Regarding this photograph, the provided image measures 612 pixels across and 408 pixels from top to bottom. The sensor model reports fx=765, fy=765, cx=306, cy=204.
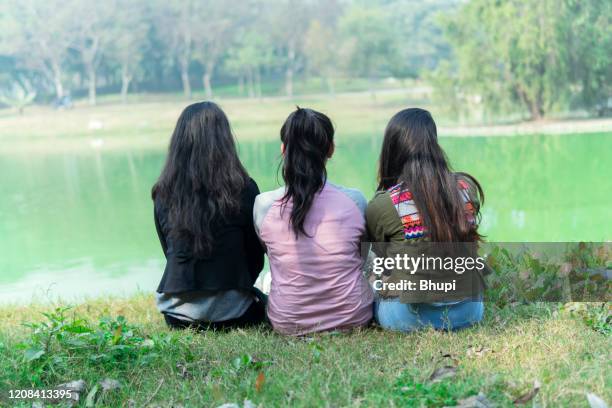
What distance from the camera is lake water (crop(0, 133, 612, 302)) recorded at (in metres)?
5.53

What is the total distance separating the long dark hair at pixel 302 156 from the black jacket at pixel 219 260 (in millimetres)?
203

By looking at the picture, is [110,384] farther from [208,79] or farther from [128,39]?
[208,79]

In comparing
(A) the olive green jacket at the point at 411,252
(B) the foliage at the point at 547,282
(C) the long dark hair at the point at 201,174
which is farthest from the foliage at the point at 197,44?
(A) the olive green jacket at the point at 411,252

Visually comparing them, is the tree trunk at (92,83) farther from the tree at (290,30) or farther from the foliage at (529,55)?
the foliage at (529,55)

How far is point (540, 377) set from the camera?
1.71 metres

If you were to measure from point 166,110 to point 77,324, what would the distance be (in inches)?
794

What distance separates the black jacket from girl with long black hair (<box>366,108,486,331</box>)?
39 cm

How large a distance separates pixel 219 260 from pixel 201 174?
0.86 ft

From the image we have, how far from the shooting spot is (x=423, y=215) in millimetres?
2059

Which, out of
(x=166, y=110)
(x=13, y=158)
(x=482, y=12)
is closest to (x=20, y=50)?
(x=166, y=110)

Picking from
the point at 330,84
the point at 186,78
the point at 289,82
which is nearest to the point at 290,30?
the point at 289,82

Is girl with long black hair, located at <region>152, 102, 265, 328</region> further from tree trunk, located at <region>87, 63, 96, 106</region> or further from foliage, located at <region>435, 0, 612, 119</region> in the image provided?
tree trunk, located at <region>87, 63, 96, 106</region>

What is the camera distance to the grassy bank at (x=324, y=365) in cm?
164

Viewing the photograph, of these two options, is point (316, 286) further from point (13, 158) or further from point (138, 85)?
point (138, 85)
